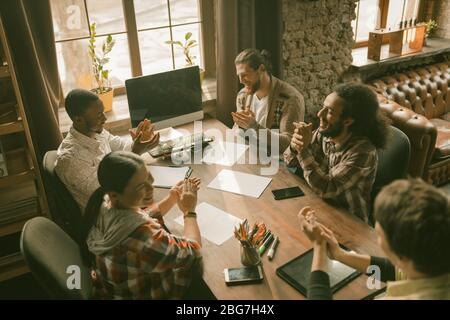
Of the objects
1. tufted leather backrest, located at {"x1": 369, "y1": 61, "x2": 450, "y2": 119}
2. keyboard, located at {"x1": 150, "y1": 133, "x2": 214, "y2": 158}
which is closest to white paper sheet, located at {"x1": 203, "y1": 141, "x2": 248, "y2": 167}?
keyboard, located at {"x1": 150, "y1": 133, "x2": 214, "y2": 158}

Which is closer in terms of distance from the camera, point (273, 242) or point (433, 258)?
point (433, 258)

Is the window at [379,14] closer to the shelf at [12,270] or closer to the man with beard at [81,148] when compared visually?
the man with beard at [81,148]

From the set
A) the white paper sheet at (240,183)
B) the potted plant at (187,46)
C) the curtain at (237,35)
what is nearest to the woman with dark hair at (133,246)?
the white paper sheet at (240,183)

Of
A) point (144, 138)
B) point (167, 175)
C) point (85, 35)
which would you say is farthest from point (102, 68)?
point (167, 175)

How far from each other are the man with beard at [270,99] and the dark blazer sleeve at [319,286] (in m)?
1.26

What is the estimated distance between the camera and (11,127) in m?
2.27

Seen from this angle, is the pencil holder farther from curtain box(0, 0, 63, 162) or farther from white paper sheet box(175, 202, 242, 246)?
curtain box(0, 0, 63, 162)

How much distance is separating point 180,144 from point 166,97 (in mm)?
326

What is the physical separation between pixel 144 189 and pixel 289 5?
229 centimetres

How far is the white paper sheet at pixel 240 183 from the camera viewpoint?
85.0 inches

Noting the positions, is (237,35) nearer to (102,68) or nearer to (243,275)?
(102,68)
